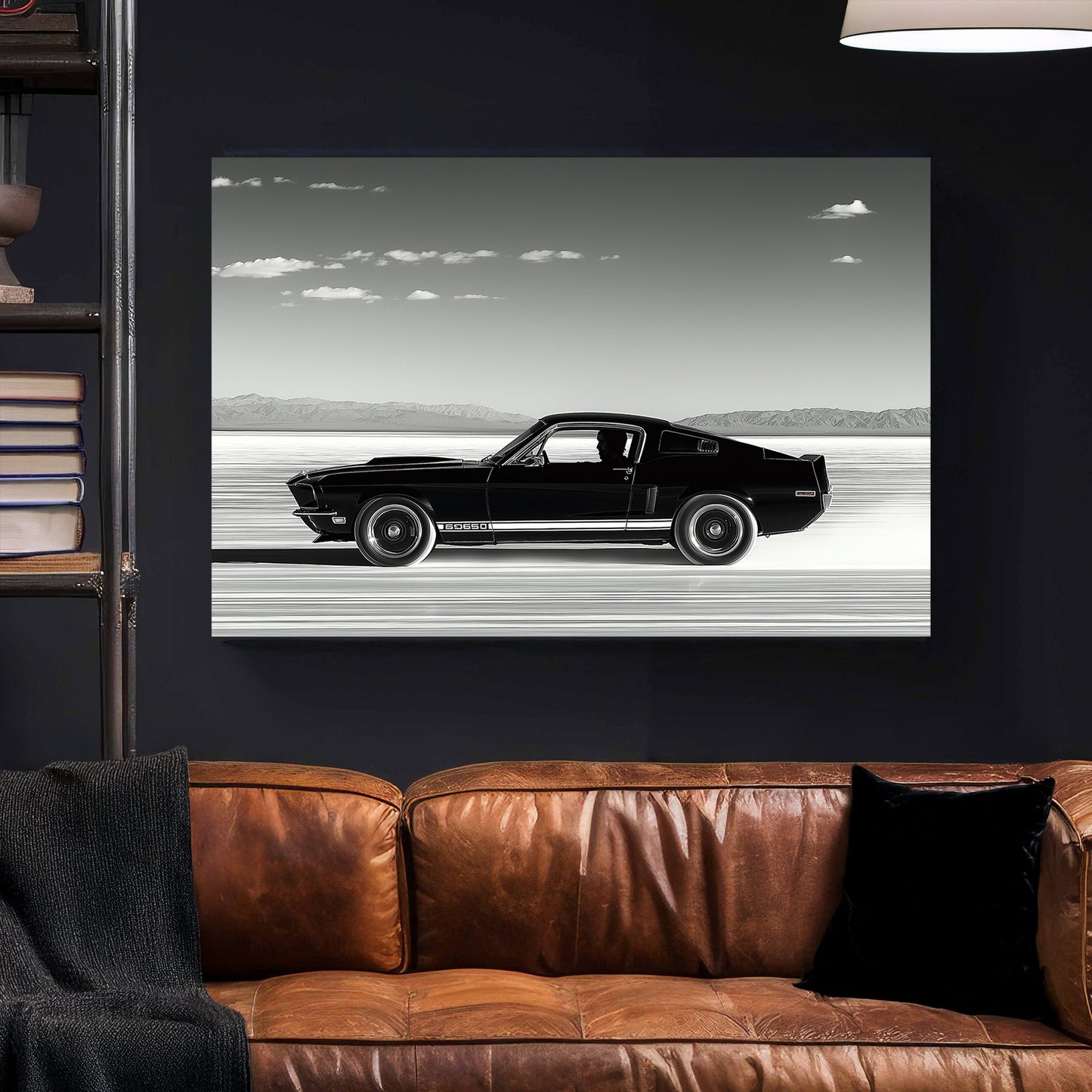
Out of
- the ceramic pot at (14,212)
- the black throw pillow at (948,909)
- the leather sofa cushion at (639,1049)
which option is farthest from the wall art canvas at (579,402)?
the leather sofa cushion at (639,1049)

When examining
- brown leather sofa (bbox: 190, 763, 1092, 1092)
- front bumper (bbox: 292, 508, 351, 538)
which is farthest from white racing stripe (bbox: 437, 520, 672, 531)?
brown leather sofa (bbox: 190, 763, 1092, 1092)

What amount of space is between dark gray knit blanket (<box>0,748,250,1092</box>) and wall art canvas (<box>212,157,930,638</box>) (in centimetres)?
151

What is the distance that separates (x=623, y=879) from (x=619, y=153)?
2.22m

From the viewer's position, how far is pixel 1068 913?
2408 mm

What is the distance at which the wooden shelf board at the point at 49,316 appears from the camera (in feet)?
8.77

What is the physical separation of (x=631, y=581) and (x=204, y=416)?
1310 millimetres

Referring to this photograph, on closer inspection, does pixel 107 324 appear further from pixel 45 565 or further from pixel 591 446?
pixel 591 446

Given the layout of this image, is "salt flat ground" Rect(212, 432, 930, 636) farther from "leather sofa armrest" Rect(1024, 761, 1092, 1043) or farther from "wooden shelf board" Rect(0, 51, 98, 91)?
"leather sofa armrest" Rect(1024, 761, 1092, 1043)

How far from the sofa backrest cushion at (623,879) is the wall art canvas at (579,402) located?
4.41 feet

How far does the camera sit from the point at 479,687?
13.4 feet

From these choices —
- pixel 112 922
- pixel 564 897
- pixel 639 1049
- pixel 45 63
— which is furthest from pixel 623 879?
pixel 45 63

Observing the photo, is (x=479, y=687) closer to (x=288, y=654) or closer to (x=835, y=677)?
(x=288, y=654)

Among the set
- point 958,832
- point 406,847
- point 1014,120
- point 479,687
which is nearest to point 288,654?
point 479,687

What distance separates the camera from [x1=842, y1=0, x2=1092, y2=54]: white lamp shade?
78.6 inches
